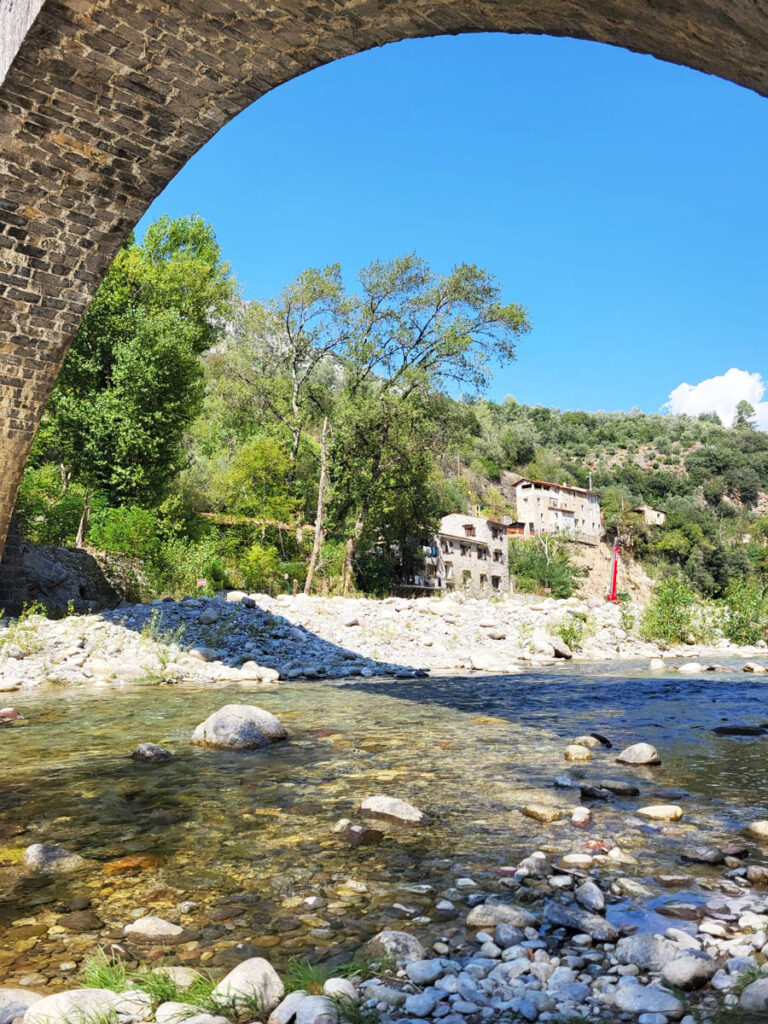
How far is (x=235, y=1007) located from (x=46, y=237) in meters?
5.44

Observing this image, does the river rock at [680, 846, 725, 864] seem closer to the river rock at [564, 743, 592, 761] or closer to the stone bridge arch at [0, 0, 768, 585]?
the river rock at [564, 743, 592, 761]

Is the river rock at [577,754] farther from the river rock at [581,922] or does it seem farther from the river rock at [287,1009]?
the river rock at [287,1009]

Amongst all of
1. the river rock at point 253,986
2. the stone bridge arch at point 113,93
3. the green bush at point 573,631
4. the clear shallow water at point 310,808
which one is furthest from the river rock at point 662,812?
the green bush at point 573,631

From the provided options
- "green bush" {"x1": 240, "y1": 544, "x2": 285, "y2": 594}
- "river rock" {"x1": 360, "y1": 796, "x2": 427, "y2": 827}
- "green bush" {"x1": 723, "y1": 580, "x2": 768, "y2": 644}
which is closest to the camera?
"river rock" {"x1": 360, "y1": 796, "x2": 427, "y2": 827}

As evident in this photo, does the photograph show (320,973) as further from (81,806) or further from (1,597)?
(1,597)

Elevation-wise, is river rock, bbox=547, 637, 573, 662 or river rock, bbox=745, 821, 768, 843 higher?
river rock, bbox=745, 821, 768, 843

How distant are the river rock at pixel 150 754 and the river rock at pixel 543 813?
104 inches

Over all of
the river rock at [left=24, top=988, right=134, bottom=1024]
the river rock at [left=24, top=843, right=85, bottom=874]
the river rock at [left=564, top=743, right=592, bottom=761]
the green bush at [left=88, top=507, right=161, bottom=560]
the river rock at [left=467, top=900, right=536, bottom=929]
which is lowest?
the river rock at [left=24, top=843, right=85, bottom=874]

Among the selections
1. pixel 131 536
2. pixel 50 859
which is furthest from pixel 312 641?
pixel 50 859

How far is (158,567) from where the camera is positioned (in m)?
15.2

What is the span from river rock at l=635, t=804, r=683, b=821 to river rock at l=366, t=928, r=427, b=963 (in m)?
1.88

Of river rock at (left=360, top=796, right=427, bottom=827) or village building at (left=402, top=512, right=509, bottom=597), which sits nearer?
river rock at (left=360, top=796, right=427, bottom=827)

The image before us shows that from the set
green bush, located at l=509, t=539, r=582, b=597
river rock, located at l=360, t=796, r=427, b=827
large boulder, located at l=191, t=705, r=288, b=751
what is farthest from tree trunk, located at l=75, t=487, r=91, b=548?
green bush, located at l=509, t=539, r=582, b=597

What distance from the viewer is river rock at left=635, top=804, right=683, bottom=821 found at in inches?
144
